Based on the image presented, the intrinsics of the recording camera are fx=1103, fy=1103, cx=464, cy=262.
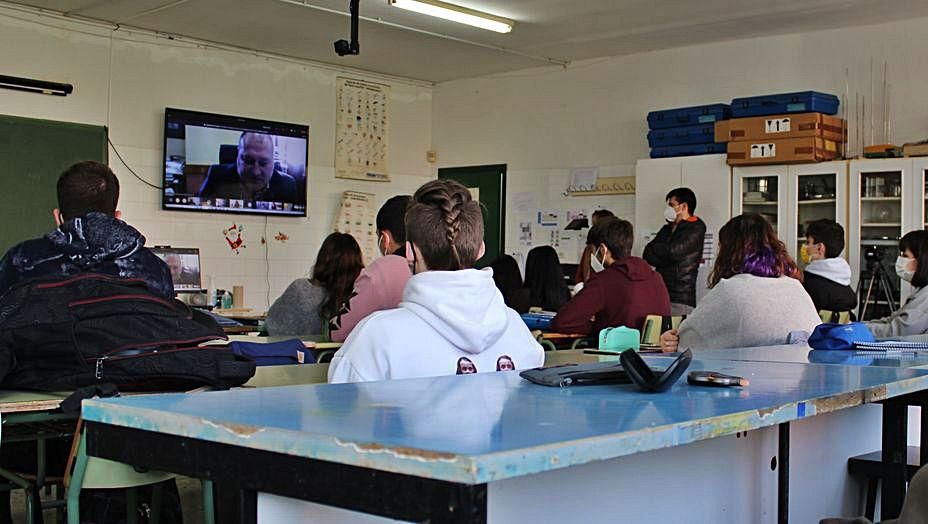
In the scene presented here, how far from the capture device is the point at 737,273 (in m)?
4.05

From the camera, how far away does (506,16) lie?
8.00 meters

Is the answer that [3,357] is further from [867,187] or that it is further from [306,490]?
[867,187]

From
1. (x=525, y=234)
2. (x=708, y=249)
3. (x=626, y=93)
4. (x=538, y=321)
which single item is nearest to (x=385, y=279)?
(x=538, y=321)

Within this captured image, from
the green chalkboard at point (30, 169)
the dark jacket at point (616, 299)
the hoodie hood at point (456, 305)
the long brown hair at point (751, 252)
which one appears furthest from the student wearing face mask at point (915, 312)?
the green chalkboard at point (30, 169)

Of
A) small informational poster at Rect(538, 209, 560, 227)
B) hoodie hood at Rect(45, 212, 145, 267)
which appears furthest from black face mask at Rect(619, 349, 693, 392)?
small informational poster at Rect(538, 209, 560, 227)

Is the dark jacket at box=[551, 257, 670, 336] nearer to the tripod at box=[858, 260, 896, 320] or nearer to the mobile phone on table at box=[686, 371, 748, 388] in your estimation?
the tripod at box=[858, 260, 896, 320]

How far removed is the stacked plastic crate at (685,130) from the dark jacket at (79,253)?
19.2 ft

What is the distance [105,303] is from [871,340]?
2.05 meters

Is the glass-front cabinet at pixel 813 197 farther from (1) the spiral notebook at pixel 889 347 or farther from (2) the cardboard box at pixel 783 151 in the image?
(1) the spiral notebook at pixel 889 347

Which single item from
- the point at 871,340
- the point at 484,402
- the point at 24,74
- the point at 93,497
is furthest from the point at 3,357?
the point at 24,74

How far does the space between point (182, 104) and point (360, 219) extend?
6.73ft

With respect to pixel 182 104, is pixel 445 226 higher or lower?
lower

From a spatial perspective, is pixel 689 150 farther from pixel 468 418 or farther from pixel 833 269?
pixel 468 418

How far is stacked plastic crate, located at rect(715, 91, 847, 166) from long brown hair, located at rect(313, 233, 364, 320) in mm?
3740
